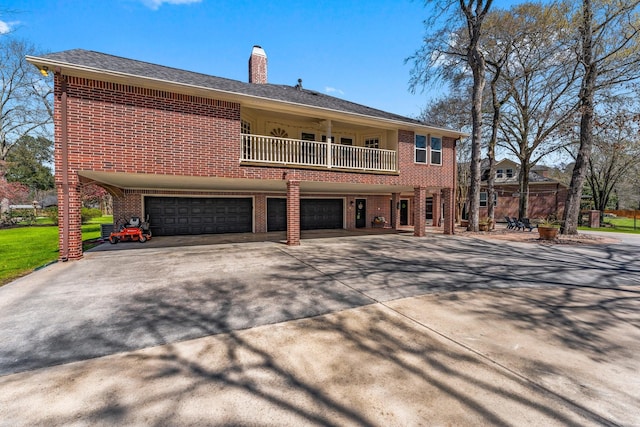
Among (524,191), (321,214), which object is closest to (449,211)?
(321,214)

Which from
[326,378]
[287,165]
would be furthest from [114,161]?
[326,378]

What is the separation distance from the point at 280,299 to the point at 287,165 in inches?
260

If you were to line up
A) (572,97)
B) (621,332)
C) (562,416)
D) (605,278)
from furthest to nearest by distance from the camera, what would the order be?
(572,97) → (605,278) → (621,332) → (562,416)

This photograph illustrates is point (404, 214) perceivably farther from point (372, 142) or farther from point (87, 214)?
point (87, 214)

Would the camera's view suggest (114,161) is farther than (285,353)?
Yes

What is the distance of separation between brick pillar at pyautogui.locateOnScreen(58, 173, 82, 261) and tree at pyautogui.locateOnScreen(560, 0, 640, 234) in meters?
21.3

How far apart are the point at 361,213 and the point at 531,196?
24.0m

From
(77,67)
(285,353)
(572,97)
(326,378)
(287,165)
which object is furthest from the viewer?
(572,97)

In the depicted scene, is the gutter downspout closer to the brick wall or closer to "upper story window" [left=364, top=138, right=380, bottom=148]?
the brick wall

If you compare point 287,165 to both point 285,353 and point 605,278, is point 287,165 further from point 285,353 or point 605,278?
point 605,278

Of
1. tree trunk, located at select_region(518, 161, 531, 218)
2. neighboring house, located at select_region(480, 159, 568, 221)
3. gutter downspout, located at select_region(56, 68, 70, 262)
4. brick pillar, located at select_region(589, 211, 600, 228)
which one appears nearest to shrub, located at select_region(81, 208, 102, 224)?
gutter downspout, located at select_region(56, 68, 70, 262)

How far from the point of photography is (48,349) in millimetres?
3234

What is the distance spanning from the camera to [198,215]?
13.9 metres

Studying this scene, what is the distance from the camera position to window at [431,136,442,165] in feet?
46.8
